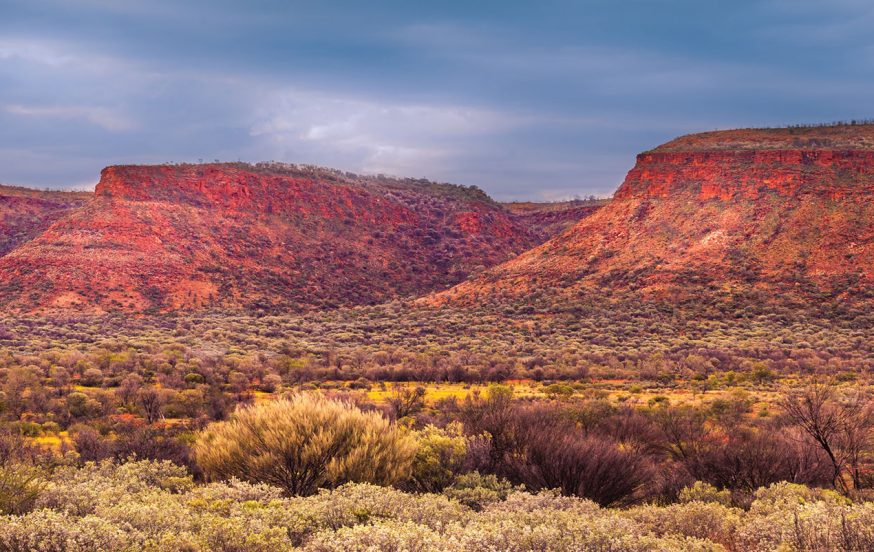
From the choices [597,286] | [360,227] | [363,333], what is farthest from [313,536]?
[360,227]

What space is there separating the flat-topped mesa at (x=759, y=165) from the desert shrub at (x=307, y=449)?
57.2 metres

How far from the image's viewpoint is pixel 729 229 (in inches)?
2283

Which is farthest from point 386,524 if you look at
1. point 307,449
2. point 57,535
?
point 307,449

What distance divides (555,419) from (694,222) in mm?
49654

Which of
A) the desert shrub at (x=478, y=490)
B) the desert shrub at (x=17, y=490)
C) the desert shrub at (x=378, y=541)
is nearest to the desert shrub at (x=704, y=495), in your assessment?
the desert shrub at (x=478, y=490)

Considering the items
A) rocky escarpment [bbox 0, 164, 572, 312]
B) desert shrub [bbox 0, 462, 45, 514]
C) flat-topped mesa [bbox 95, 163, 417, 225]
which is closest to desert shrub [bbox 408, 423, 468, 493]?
desert shrub [bbox 0, 462, 45, 514]

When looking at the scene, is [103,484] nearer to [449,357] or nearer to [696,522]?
[696,522]

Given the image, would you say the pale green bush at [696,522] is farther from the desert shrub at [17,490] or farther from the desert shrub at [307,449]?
the desert shrub at [17,490]

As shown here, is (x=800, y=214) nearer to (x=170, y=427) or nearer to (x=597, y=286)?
(x=597, y=286)

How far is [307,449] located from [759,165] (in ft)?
205

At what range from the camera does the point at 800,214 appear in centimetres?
5641

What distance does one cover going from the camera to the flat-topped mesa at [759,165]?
193 ft

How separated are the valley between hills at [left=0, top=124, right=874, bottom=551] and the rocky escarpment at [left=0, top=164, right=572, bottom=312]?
38 centimetres

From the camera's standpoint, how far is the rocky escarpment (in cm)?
6094
